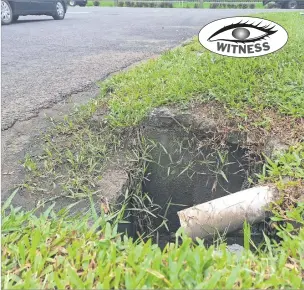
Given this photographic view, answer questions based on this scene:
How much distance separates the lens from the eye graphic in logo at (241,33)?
3.26 metres

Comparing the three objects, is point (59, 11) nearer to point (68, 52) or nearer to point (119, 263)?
point (68, 52)

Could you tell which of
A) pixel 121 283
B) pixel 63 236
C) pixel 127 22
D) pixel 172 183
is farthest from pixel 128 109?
pixel 127 22

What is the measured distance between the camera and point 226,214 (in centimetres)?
182

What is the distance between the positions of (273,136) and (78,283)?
1.40 m

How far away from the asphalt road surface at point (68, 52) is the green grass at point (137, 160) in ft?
1.31

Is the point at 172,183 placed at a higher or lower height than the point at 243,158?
lower

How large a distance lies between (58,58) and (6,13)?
369 cm

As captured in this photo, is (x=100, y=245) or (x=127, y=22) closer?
(x=100, y=245)

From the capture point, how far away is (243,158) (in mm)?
2297

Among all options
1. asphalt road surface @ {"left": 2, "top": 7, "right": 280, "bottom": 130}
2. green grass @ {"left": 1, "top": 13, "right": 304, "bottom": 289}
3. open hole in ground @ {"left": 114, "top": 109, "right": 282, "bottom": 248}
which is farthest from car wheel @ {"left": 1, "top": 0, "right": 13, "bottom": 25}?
open hole in ground @ {"left": 114, "top": 109, "right": 282, "bottom": 248}

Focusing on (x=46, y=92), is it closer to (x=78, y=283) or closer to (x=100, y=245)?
(x=100, y=245)

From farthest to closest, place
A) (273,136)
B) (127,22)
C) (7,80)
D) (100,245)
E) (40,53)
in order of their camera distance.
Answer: (127,22)
(40,53)
(7,80)
(273,136)
(100,245)

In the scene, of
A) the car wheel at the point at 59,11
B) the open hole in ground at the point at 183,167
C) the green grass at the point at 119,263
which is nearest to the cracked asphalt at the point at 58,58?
the green grass at the point at 119,263

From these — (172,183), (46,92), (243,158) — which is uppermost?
(46,92)
